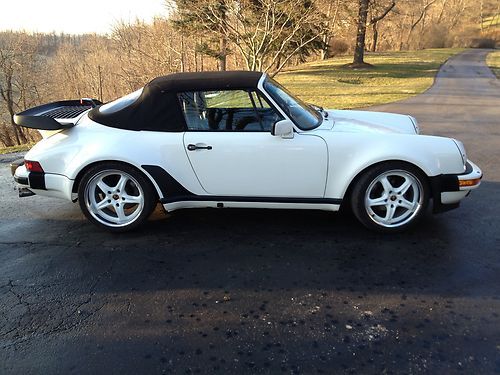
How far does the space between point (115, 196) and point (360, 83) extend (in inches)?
817

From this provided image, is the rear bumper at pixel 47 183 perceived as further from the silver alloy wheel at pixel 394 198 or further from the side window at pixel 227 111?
the silver alloy wheel at pixel 394 198

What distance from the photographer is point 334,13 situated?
18406 mm

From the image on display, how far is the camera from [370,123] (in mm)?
4160

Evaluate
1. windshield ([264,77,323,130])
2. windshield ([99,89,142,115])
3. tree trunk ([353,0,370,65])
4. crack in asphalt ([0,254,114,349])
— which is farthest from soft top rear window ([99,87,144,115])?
tree trunk ([353,0,370,65])

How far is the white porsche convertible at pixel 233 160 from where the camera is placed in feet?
11.9

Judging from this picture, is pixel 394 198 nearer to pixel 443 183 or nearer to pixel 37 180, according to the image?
pixel 443 183

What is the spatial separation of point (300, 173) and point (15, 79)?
42.6 m

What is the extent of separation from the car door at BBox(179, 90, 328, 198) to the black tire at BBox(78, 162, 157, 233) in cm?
55

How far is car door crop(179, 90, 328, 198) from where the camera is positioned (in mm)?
3635

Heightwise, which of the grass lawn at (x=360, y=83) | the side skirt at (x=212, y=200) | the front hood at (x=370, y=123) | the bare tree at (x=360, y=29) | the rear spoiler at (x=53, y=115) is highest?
the bare tree at (x=360, y=29)

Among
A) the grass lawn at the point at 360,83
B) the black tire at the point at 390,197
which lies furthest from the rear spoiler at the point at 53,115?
the grass lawn at the point at 360,83

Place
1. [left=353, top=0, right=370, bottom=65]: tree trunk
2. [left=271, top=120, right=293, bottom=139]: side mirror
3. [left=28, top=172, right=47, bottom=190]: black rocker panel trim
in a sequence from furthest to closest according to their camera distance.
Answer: [left=353, top=0, right=370, bottom=65]: tree trunk, [left=28, top=172, right=47, bottom=190]: black rocker panel trim, [left=271, top=120, right=293, bottom=139]: side mirror

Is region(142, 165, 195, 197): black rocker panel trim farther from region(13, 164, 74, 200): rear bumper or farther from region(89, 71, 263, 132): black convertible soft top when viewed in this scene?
region(13, 164, 74, 200): rear bumper

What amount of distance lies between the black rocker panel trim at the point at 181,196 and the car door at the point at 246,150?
1.8 inches
